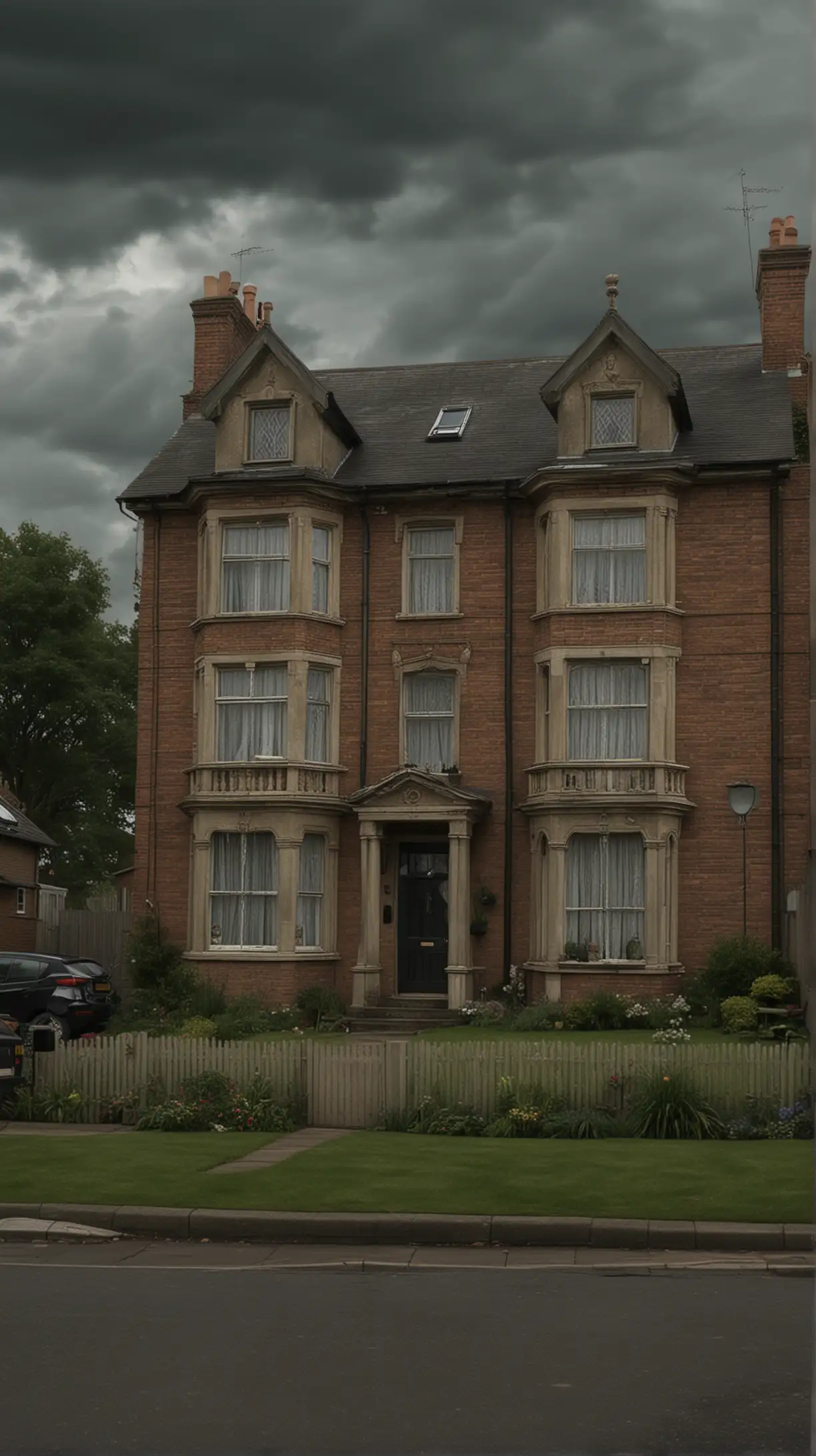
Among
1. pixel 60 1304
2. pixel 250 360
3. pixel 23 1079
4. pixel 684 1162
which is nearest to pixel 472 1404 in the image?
pixel 60 1304

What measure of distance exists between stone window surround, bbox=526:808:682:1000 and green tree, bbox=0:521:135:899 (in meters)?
38.2

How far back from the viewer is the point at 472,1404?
8.23m

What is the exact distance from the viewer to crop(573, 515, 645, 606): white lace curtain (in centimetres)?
3195

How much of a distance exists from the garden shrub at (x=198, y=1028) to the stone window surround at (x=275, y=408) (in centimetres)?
1124

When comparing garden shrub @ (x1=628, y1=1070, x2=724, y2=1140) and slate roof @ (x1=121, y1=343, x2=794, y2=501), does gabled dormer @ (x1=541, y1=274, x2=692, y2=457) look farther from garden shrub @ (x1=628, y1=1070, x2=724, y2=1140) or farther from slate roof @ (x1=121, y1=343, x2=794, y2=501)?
garden shrub @ (x1=628, y1=1070, x2=724, y2=1140)

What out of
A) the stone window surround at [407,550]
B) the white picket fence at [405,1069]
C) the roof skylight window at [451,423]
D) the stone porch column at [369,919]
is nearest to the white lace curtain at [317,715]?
the stone porch column at [369,919]

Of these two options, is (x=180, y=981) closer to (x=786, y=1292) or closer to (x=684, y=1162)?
(x=684, y=1162)

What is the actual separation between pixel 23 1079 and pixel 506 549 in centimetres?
1638

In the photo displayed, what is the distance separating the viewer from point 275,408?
3391cm

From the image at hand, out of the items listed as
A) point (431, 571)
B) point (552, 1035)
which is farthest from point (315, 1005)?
point (431, 571)

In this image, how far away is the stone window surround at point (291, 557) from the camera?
→ 33.0 metres

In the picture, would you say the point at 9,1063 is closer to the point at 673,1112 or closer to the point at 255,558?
the point at 673,1112

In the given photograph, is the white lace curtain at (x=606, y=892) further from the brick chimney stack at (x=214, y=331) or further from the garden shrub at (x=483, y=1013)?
the brick chimney stack at (x=214, y=331)

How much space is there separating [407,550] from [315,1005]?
916 centimetres
